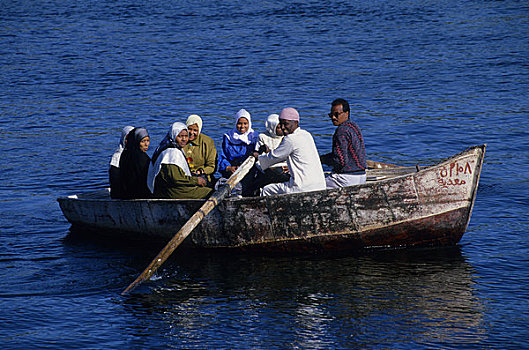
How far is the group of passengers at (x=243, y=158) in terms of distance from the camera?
29.7ft

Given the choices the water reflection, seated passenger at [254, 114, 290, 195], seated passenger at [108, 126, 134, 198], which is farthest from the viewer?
seated passenger at [254, 114, 290, 195]

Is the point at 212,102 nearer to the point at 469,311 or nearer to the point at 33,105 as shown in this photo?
the point at 33,105

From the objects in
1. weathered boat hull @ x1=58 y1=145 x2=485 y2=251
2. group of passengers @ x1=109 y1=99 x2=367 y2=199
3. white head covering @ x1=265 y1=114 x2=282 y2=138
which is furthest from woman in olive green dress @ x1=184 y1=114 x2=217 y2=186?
weathered boat hull @ x1=58 y1=145 x2=485 y2=251

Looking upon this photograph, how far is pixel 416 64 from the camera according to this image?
915 inches

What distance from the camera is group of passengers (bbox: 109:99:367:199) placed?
9047 mm

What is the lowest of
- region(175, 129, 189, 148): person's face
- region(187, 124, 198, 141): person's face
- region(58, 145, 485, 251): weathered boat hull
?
region(58, 145, 485, 251): weathered boat hull

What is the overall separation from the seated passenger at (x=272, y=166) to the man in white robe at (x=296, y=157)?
34.6 inches

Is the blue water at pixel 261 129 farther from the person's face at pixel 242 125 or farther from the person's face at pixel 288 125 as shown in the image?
the person's face at pixel 242 125

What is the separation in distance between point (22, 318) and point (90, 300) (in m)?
0.76

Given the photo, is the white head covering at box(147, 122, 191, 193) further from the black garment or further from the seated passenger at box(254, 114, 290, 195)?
the seated passenger at box(254, 114, 290, 195)

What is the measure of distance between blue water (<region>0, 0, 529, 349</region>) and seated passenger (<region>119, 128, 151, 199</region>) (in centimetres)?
79

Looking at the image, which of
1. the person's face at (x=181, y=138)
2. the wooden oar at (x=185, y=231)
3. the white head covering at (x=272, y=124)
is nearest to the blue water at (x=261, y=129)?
the wooden oar at (x=185, y=231)

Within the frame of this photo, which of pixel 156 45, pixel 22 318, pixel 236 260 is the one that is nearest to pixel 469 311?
pixel 236 260

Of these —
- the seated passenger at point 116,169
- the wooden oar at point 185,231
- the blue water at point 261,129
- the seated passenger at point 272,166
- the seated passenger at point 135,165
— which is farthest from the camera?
the seated passenger at point 272,166
